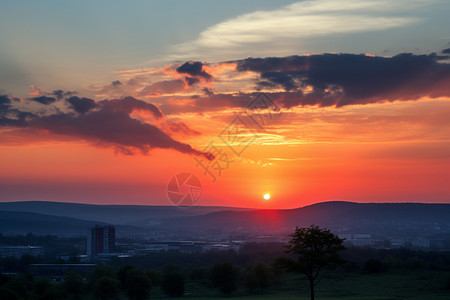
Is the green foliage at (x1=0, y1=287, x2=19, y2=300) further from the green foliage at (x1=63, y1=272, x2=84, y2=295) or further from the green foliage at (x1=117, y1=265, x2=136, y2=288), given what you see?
the green foliage at (x1=117, y1=265, x2=136, y2=288)

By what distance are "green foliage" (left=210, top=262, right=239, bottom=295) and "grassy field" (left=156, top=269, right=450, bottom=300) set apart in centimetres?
158

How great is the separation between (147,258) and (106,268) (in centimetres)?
6707

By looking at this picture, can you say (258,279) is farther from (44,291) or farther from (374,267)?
(44,291)

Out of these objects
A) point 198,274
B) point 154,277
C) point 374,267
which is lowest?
point 198,274

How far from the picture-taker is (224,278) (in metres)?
110

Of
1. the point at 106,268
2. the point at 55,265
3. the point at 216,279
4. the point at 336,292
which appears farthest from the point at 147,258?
the point at 336,292

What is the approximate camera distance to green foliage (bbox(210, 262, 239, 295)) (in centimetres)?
10938

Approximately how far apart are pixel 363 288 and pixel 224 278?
26055 millimetres

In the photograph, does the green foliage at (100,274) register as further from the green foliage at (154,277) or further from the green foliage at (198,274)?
the green foliage at (198,274)

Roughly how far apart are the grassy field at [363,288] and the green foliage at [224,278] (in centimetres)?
158

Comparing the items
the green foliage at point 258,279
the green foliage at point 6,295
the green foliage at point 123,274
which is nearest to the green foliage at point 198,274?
the green foliage at point 123,274

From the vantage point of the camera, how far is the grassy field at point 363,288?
8481 centimetres

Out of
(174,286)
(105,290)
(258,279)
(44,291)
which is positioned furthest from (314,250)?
(44,291)

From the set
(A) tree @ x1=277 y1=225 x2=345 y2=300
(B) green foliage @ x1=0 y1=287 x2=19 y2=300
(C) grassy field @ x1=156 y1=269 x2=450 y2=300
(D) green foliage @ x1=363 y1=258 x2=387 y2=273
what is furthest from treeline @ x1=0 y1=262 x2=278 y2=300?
(A) tree @ x1=277 y1=225 x2=345 y2=300
